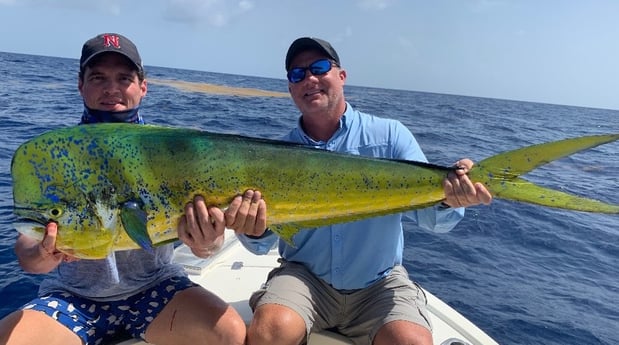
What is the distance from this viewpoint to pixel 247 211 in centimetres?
192

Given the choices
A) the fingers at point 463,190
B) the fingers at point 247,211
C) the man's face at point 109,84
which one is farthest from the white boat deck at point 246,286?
the man's face at point 109,84

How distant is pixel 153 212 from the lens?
186 centimetres

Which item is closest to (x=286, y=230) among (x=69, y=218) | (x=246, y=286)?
(x=69, y=218)

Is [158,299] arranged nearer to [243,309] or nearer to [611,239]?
[243,309]

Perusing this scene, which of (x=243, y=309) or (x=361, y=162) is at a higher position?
(x=361, y=162)

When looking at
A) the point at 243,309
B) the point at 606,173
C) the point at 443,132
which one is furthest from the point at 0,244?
the point at 443,132

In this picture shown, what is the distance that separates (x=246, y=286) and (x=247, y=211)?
61.7 inches

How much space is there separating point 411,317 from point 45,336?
70.0 inches

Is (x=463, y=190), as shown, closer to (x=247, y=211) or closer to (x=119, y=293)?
(x=247, y=211)

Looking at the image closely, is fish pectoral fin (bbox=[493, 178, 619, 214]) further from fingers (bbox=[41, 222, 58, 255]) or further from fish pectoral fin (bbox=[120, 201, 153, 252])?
fingers (bbox=[41, 222, 58, 255])

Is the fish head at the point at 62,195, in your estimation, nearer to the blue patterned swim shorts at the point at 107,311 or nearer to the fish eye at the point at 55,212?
the fish eye at the point at 55,212

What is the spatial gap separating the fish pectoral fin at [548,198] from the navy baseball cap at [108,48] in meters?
1.90

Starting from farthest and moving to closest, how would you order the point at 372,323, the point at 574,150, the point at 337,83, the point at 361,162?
the point at 337,83
the point at 372,323
the point at 361,162
the point at 574,150

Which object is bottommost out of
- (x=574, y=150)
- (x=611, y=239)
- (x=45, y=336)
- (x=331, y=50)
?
(x=611, y=239)
